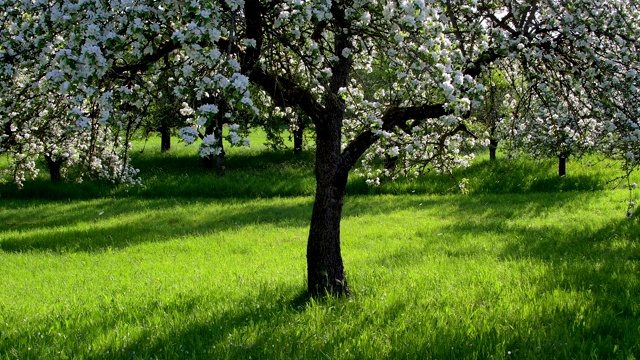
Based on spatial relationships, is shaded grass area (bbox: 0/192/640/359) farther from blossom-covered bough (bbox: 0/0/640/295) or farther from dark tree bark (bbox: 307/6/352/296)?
blossom-covered bough (bbox: 0/0/640/295)

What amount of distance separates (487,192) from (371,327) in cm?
1511

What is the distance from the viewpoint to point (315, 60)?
5980 millimetres

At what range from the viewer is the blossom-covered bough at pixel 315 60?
4055mm

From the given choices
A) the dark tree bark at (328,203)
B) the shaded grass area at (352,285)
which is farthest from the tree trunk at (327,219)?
the shaded grass area at (352,285)

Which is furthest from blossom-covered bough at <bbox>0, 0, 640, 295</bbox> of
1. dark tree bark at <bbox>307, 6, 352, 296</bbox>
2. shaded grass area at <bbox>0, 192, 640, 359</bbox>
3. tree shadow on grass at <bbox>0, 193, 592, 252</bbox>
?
tree shadow on grass at <bbox>0, 193, 592, 252</bbox>

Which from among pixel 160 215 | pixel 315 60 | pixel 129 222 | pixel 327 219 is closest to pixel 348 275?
pixel 327 219

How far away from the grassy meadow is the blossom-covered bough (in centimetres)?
137

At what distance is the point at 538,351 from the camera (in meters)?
4.68

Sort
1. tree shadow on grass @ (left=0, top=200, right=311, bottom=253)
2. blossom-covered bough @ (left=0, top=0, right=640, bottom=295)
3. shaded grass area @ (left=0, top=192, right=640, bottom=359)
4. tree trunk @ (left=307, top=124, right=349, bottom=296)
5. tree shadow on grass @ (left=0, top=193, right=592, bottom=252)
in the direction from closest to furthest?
blossom-covered bough @ (left=0, top=0, right=640, bottom=295), shaded grass area @ (left=0, top=192, right=640, bottom=359), tree trunk @ (left=307, top=124, right=349, bottom=296), tree shadow on grass @ (left=0, top=200, right=311, bottom=253), tree shadow on grass @ (left=0, top=193, right=592, bottom=252)

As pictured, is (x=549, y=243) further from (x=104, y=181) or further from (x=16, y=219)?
(x=104, y=181)

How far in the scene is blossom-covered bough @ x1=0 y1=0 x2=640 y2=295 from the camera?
405 centimetres

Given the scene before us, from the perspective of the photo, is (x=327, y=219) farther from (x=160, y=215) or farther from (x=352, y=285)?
(x=160, y=215)

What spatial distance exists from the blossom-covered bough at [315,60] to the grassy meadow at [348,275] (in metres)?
1.37

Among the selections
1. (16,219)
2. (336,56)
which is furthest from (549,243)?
(16,219)
